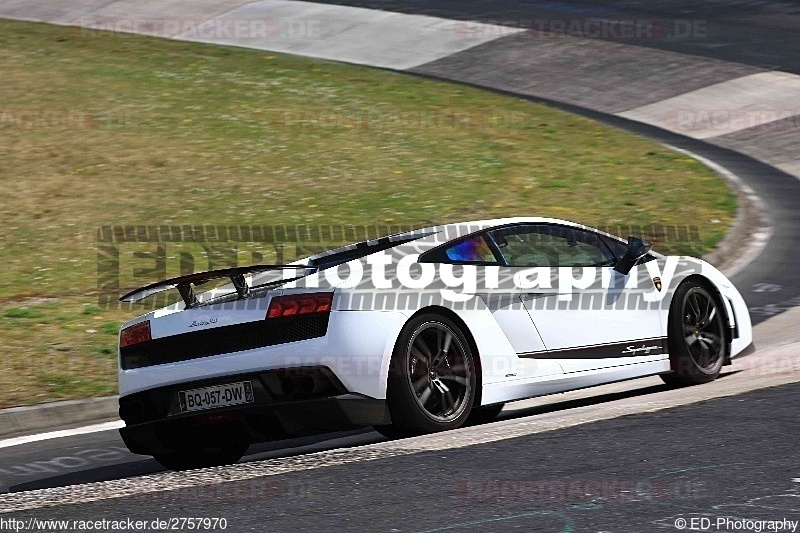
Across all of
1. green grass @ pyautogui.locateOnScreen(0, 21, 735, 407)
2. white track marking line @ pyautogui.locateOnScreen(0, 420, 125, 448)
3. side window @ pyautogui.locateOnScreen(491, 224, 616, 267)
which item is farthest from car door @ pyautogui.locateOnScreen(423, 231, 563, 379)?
green grass @ pyautogui.locateOnScreen(0, 21, 735, 407)

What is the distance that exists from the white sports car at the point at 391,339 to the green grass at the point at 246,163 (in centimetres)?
342

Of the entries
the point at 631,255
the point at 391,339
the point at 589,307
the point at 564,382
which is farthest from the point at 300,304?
the point at 631,255

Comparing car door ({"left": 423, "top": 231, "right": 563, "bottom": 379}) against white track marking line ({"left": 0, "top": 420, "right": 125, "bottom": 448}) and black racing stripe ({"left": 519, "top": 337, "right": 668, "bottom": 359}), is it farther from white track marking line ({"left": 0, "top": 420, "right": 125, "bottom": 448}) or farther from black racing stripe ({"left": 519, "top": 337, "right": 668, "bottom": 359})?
white track marking line ({"left": 0, "top": 420, "right": 125, "bottom": 448})

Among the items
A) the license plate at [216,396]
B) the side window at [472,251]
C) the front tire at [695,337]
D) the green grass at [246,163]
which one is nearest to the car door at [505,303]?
the side window at [472,251]

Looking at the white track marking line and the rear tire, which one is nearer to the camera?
the rear tire

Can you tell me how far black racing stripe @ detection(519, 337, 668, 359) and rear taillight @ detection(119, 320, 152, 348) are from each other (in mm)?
2111

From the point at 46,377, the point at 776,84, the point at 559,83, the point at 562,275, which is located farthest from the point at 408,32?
the point at 562,275

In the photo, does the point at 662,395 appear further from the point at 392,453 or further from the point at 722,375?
the point at 392,453

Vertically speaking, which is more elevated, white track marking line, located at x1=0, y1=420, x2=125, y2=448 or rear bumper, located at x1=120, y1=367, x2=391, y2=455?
rear bumper, located at x1=120, y1=367, x2=391, y2=455

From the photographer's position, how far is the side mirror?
825 centimetres

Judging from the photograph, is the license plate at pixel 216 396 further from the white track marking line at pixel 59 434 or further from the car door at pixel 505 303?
the white track marking line at pixel 59 434

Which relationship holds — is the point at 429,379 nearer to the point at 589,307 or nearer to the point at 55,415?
the point at 589,307

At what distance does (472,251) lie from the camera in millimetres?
7660

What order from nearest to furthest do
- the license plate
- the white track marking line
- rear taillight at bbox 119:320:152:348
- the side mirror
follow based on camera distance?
the license plate < rear taillight at bbox 119:320:152:348 < the side mirror < the white track marking line
